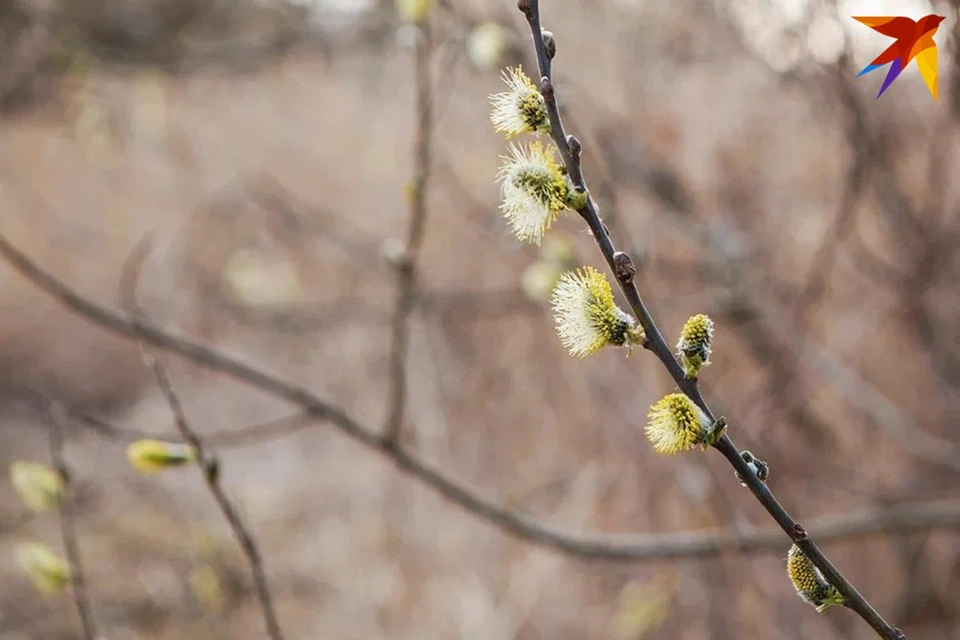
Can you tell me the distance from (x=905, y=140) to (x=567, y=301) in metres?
1.49

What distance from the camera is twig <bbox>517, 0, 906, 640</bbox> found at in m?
0.27

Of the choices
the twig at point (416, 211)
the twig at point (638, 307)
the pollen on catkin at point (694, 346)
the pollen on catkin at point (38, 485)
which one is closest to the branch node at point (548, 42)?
the twig at point (638, 307)

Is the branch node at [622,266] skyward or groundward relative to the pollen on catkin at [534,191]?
groundward

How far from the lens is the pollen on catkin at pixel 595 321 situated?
0.30 metres

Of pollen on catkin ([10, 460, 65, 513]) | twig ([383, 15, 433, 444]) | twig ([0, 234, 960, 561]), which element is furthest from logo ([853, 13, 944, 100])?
pollen on catkin ([10, 460, 65, 513])

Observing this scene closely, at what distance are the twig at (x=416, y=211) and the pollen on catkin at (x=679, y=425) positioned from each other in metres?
0.44

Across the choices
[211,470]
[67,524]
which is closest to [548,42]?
[211,470]

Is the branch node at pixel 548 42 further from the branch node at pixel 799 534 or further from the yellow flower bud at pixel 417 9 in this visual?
the yellow flower bud at pixel 417 9

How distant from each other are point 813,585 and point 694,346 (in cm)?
11

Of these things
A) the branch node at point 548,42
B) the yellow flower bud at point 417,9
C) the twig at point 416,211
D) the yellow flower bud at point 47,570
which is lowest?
the branch node at point 548,42

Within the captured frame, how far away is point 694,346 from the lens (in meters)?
0.30

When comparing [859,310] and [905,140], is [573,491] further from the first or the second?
[905,140]

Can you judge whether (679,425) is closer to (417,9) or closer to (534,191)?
(534,191)

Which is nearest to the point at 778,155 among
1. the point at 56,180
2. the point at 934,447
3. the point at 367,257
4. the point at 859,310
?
the point at 859,310
